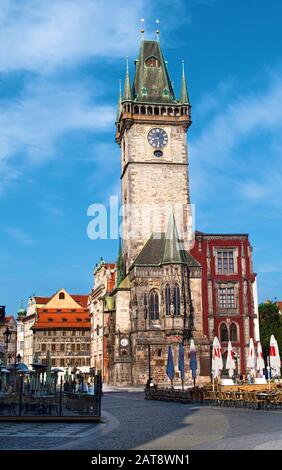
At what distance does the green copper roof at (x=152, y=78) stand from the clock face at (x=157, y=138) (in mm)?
3835

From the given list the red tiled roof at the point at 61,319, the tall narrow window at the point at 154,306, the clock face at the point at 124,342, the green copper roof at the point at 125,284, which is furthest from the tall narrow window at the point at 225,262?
the red tiled roof at the point at 61,319

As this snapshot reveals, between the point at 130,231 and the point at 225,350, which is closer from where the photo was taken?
the point at 225,350

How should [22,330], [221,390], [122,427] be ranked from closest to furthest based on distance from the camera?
[122,427]
[221,390]
[22,330]

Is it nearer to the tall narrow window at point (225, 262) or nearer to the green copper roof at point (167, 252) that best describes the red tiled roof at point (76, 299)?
the green copper roof at point (167, 252)

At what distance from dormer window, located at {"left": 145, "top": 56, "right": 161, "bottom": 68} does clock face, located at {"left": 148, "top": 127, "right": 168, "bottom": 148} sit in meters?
9.23

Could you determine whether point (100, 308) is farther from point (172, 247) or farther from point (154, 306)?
point (172, 247)

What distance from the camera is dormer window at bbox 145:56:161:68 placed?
78.7 meters

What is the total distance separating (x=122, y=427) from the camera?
74.2 ft

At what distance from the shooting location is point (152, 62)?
7888 cm

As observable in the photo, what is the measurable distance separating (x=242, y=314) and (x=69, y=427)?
46.9 m

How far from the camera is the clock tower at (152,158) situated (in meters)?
72.5

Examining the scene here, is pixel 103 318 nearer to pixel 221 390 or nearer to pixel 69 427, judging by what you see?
pixel 221 390
